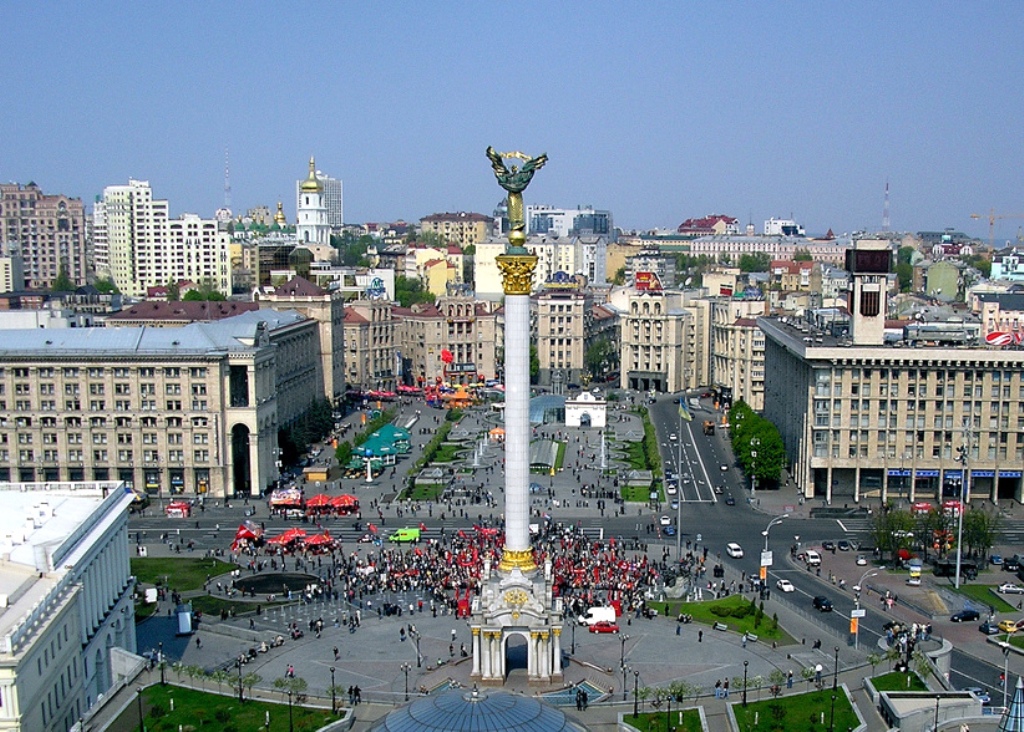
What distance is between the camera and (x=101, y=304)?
196m

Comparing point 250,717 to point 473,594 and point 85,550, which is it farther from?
point 473,594

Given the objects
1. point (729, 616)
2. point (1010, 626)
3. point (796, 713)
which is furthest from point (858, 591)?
point (796, 713)

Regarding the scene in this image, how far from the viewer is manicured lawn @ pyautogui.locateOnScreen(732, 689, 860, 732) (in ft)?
177

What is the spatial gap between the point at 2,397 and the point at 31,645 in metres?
65.8

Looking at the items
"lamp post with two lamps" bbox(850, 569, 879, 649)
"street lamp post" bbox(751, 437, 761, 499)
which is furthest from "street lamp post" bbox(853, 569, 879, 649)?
"street lamp post" bbox(751, 437, 761, 499)

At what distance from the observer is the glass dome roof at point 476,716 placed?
44.5 meters

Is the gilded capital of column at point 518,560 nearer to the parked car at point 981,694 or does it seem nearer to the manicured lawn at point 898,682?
the manicured lawn at point 898,682

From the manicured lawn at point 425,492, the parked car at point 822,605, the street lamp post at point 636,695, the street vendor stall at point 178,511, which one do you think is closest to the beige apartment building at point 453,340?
the manicured lawn at point 425,492

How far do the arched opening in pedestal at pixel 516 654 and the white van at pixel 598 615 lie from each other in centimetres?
579

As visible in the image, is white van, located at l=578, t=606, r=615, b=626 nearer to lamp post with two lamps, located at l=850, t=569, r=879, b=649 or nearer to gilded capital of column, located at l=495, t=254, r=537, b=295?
lamp post with two lamps, located at l=850, t=569, r=879, b=649

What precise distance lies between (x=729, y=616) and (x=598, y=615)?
794cm

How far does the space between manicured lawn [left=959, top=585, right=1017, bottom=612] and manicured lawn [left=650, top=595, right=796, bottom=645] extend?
14.1 metres

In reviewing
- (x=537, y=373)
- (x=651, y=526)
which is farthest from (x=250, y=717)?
(x=537, y=373)

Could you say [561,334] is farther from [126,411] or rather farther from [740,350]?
[126,411]
